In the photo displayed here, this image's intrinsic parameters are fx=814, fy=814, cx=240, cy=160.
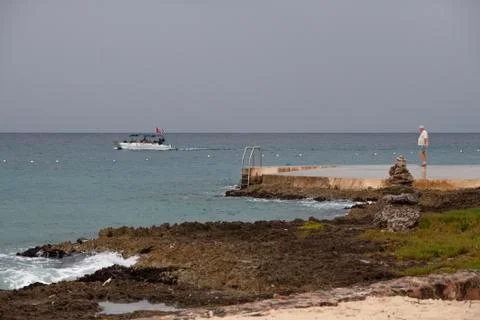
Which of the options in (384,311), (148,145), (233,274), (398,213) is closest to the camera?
(384,311)

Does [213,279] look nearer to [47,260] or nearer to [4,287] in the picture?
[4,287]

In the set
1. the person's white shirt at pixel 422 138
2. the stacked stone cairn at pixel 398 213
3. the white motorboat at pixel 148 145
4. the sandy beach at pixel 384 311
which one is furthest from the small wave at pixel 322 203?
the white motorboat at pixel 148 145

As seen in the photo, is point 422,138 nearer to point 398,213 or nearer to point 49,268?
point 398,213

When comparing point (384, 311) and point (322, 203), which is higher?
point (384, 311)

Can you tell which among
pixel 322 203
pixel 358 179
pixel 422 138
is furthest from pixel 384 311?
pixel 358 179

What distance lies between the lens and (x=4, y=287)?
1728 centimetres

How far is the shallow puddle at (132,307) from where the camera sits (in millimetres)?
12078

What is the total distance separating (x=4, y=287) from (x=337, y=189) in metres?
22.4

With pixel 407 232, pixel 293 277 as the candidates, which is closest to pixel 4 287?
pixel 293 277

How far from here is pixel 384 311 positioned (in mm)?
10023

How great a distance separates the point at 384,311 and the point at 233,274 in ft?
16.8

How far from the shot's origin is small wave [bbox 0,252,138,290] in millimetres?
17683

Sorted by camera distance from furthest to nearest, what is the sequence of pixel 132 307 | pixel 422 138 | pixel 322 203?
pixel 322 203 < pixel 422 138 < pixel 132 307

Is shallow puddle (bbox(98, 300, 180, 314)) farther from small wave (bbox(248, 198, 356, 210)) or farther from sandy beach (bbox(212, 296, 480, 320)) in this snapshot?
small wave (bbox(248, 198, 356, 210))
